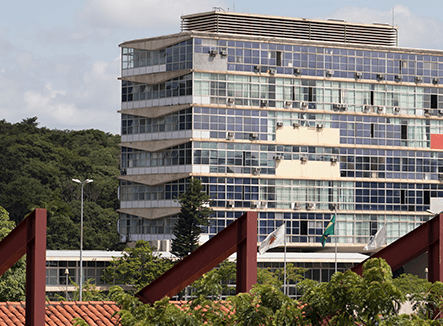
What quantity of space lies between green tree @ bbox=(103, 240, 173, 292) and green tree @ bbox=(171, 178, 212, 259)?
2.46 metres

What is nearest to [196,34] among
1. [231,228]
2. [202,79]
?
[202,79]

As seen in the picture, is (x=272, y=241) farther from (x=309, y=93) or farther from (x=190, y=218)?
(x=309, y=93)

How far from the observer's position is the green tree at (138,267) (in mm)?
66312

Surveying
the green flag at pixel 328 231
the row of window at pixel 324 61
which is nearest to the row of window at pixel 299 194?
the green flag at pixel 328 231

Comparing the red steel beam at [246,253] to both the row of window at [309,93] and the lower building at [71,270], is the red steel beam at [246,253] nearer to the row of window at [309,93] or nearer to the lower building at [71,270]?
the lower building at [71,270]

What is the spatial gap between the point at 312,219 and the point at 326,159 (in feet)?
20.2

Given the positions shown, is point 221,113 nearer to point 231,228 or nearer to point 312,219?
point 312,219

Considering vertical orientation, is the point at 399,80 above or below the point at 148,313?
above

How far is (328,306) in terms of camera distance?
12883 millimetres

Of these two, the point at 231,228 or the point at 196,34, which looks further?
the point at 196,34

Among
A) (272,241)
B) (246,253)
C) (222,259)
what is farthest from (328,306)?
(272,241)

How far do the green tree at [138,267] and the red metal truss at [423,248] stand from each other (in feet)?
165

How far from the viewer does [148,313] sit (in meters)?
13.8

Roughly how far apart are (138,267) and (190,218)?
777 cm
